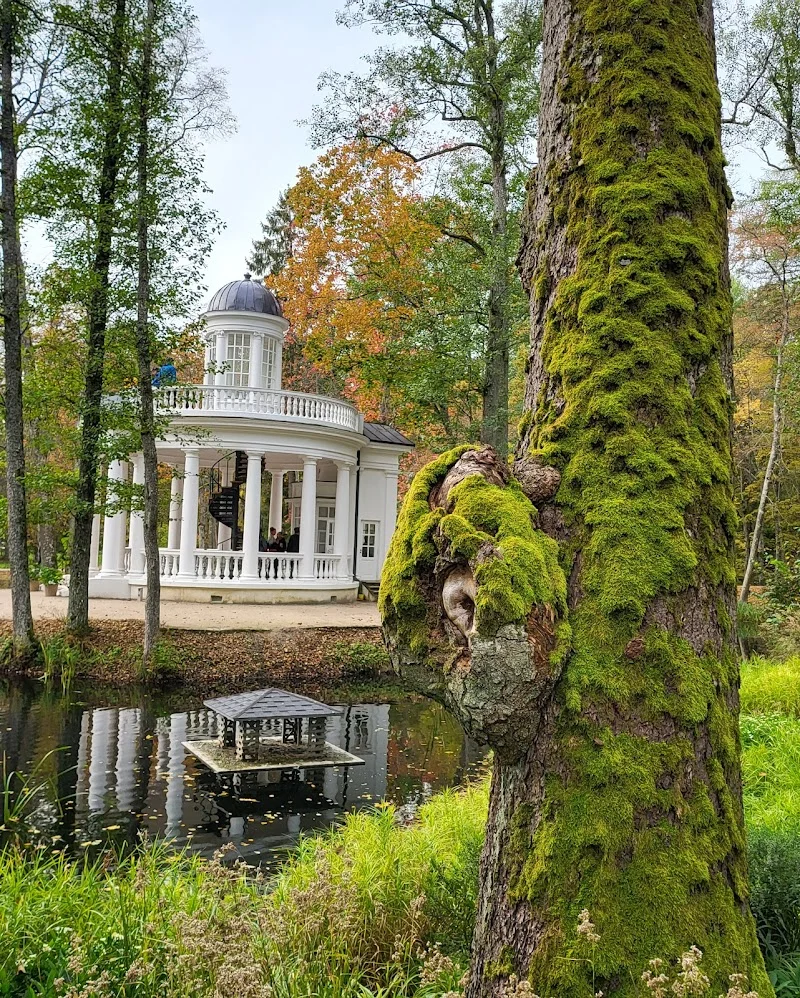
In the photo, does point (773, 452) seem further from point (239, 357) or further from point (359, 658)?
point (239, 357)

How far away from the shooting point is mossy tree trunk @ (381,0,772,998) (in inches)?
82.2

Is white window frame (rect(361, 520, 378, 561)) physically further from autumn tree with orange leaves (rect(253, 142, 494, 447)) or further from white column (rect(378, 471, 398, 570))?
autumn tree with orange leaves (rect(253, 142, 494, 447))

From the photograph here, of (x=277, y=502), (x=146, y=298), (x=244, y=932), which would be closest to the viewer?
(x=244, y=932)

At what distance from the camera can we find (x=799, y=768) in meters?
6.19

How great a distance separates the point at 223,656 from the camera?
44.7 ft

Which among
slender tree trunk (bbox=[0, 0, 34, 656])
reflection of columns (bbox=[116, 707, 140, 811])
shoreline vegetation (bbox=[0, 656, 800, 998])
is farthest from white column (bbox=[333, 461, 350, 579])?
shoreline vegetation (bbox=[0, 656, 800, 998])

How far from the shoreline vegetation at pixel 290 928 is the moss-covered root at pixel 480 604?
0.60m

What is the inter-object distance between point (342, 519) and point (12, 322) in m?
10.9

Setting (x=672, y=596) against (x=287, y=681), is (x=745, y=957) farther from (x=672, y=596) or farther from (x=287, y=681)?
(x=287, y=681)

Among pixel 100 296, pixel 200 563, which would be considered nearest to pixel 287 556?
pixel 200 563

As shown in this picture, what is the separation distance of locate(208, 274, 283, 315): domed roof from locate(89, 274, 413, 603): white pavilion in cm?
4

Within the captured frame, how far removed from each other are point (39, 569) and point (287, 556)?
7.41 m

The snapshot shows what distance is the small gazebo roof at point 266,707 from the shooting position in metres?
8.35

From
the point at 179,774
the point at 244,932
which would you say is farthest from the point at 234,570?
the point at 244,932
